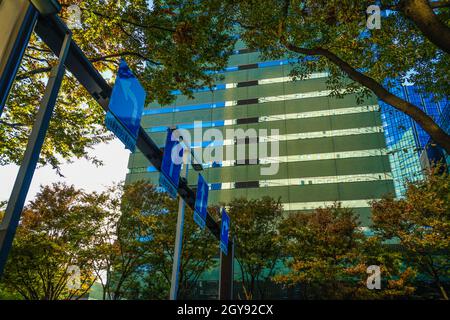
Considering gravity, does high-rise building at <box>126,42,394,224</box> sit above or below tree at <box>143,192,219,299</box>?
above

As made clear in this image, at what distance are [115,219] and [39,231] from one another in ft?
13.0

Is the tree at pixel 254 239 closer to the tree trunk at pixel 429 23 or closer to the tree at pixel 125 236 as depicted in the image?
the tree at pixel 125 236

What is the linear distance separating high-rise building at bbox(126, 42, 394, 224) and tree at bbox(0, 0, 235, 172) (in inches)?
834

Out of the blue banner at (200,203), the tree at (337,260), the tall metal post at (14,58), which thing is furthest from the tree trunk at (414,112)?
the tree at (337,260)

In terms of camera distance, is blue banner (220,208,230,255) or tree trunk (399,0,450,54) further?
blue banner (220,208,230,255)

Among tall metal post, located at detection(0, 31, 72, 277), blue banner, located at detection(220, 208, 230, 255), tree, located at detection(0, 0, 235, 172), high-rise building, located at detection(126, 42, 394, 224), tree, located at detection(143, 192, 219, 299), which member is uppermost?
high-rise building, located at detection(126, 42, 394, 224)

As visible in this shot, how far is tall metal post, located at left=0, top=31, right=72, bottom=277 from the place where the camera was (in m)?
2.42

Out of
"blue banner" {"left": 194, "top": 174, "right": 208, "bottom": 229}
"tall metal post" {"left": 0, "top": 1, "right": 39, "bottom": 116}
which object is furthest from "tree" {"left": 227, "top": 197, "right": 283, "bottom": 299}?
"tall metal post" {"left": 0, "top": 1, "right": 39, "bottom": 116}

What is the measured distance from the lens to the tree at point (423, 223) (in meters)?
15.8

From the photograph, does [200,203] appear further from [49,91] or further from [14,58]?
[14,58]

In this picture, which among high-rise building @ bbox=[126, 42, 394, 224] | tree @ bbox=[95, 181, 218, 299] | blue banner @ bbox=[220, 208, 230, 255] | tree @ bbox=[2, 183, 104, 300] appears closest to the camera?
blue banner @ bbox=[220, 208, 230, 255]

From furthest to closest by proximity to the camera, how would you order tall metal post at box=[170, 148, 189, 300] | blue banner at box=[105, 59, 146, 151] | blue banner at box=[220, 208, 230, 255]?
blue banner at box=[220, 208, 230, 255] → tall metal post at box=[170, 148, 189, 300] → blue banner at box=[105, 59, 146, 151]

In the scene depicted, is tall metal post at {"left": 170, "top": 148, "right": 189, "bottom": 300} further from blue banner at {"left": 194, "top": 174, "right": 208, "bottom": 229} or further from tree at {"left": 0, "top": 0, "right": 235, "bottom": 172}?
tree at {"left": 0, "top": 0, "right": 235, "bottom": 172}
